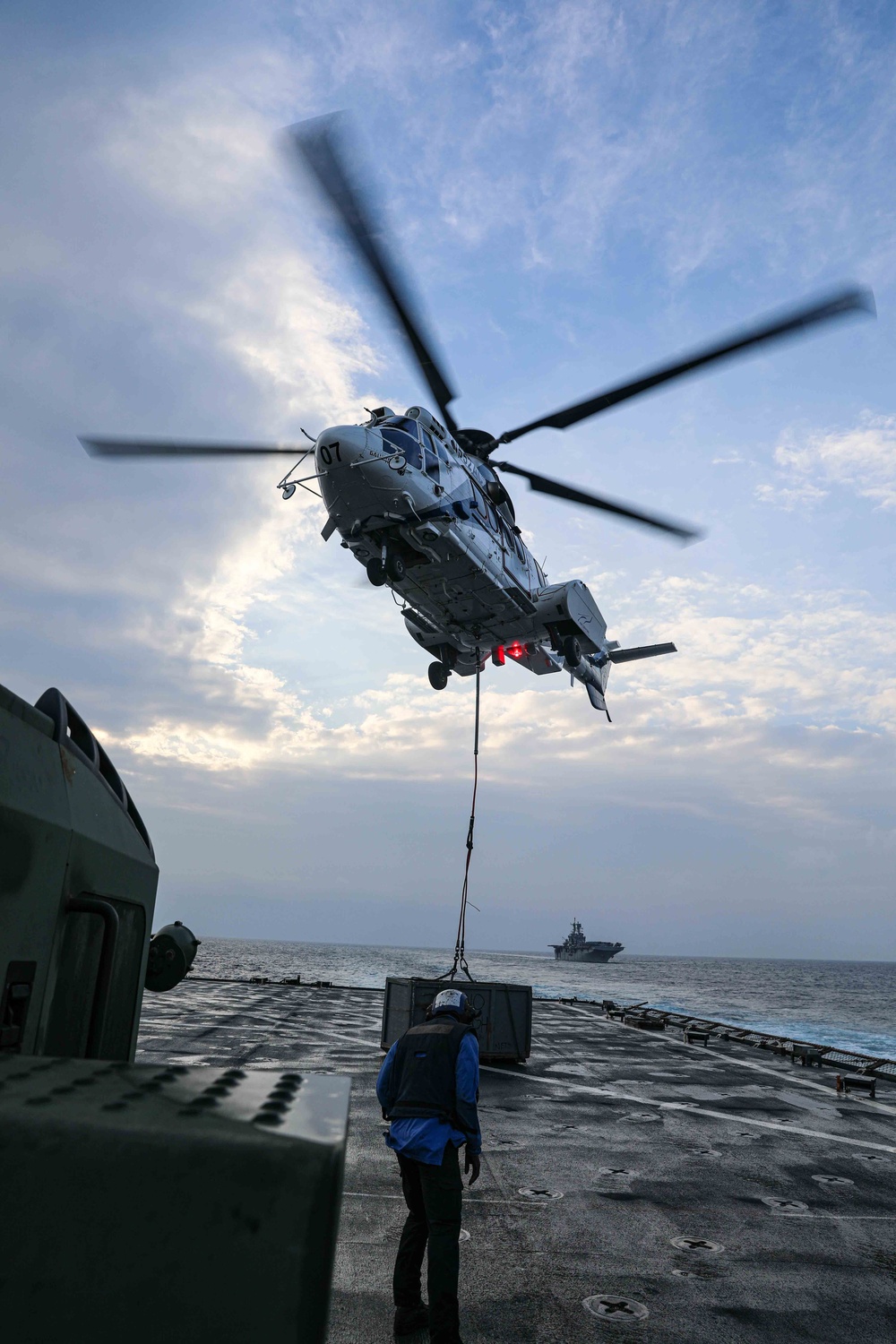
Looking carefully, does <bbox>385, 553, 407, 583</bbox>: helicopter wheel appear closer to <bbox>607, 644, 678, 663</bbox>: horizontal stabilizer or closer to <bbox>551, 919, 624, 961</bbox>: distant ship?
<bbox>607, 644, 678, 663</bbox>: horizontal stabilizer

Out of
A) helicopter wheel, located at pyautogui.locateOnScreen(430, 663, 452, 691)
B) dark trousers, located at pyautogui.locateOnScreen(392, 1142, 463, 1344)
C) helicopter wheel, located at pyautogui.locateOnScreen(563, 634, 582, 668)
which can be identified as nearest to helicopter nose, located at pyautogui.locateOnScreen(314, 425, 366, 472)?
helicopter wheel, located at pyautogui.locateOnScreen(430, 663, 452, 691)

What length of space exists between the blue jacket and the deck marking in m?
7.30

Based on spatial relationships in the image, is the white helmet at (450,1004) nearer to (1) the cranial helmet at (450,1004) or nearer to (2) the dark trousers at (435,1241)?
(1) the cranial helmet at (450,1004)

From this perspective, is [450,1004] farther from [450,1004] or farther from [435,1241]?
[435,1241]

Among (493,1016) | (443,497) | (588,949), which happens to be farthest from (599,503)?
(588,949)

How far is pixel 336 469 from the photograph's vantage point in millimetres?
11039

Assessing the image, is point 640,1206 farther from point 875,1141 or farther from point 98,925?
point 98,925

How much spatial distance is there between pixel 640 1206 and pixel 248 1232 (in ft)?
23.6

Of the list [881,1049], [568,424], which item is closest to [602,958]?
[881,1049]

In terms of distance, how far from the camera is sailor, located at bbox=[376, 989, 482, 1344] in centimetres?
446

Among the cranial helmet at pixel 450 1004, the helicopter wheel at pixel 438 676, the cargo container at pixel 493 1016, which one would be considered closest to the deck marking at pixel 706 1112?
the cargo container at pixel 493 1016

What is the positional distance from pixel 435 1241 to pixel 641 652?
50.3 ft

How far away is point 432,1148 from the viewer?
15.3ft

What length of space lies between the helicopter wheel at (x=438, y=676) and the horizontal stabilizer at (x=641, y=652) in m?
4.98
